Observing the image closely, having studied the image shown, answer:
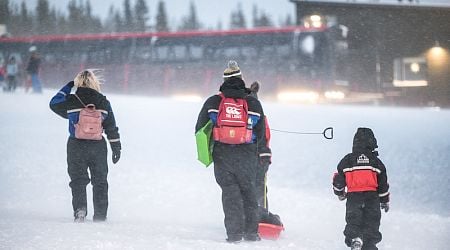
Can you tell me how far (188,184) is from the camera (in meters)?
10.1

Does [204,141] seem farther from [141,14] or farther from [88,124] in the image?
[141,14]

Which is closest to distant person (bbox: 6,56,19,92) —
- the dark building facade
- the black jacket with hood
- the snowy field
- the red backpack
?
the snowy field

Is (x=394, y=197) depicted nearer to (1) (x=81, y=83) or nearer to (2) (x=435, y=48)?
(1) (x=81, y=83)

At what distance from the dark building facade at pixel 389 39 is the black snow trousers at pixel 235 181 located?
2397 cm

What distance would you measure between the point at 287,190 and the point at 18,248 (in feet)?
21.2

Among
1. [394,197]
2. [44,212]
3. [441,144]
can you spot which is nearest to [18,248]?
[44,212]

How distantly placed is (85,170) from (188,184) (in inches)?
156

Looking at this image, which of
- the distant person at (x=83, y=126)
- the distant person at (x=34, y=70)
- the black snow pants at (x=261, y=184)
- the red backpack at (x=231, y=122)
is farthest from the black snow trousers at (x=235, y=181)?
the distant person at (x=34, y=70)

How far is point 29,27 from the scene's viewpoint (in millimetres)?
101438

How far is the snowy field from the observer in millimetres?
5504

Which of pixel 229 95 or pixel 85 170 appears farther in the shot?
pixel 85 170

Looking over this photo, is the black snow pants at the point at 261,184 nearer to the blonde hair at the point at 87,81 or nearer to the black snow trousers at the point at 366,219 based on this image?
the black snow trousers at the point at 366,219

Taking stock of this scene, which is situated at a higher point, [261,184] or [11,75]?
[11,75]

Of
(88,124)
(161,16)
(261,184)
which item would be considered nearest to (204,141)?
(88,124)
